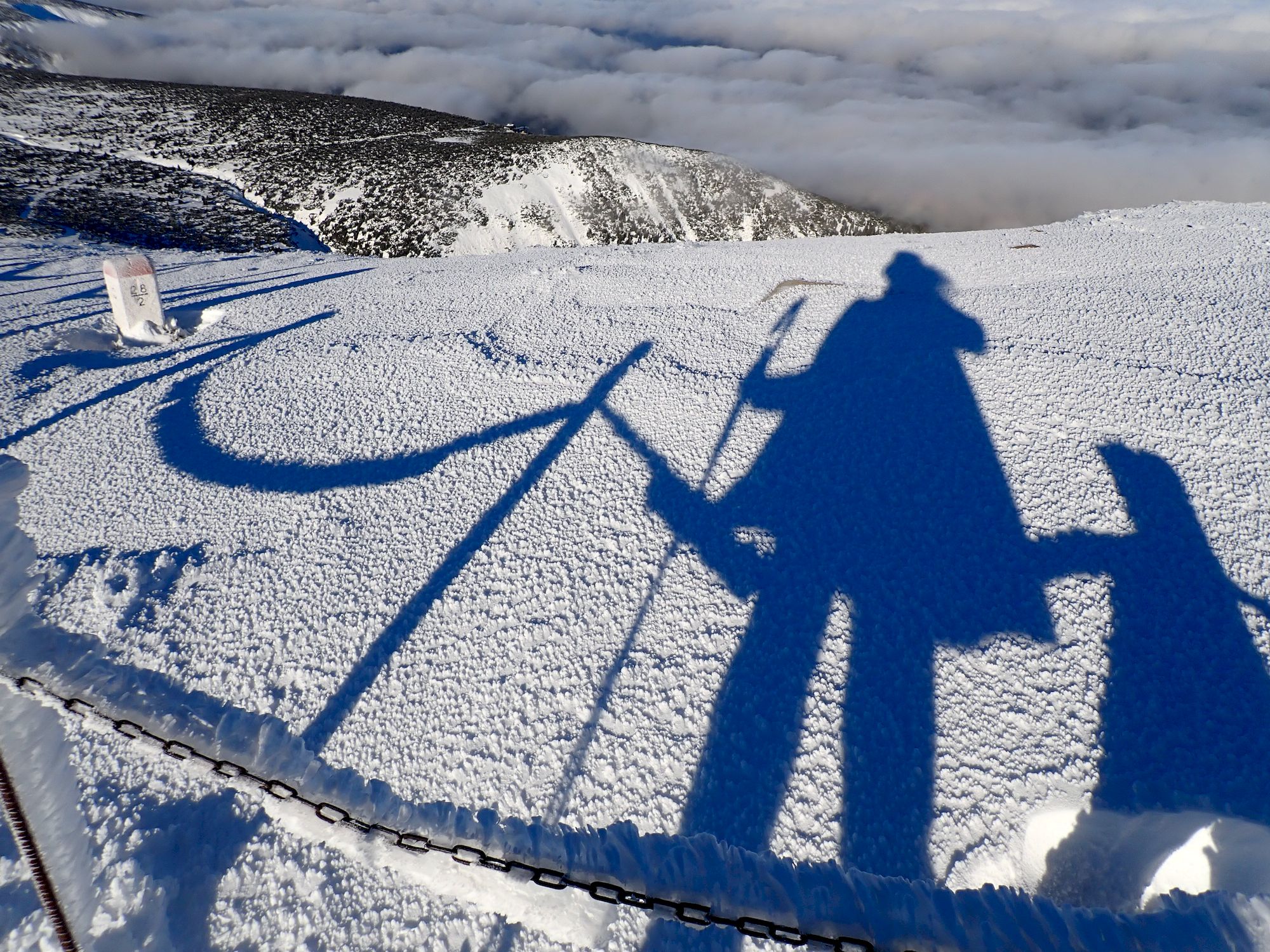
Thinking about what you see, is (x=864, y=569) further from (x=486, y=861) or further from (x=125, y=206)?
(x=125, y=206)

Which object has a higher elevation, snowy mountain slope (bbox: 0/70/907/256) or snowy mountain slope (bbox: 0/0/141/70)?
snowy mountain slope (bbox: 0/0/141/70)

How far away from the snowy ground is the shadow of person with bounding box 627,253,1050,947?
18mm

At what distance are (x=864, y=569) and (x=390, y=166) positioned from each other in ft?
151

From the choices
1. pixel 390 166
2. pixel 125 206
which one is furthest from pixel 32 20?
pixel 125 206

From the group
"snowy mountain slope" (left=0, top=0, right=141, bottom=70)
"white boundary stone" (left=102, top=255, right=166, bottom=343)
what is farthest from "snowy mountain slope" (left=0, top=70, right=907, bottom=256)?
"snowy mountain slope" (left=0, top=0, right=141, bottom=70)

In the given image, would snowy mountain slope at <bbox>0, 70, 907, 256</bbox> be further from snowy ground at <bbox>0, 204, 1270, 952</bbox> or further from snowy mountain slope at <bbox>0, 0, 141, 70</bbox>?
snowy mountain slope at <bbox>0, 0, 141, 70</bbox>

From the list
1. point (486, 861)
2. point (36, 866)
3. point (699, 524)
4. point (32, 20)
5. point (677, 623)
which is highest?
point (32, 20)

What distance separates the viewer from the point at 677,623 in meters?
2.63

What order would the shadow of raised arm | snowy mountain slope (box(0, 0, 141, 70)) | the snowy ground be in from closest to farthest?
the snowy ground
the shadow of raised arm
snowy mountain slope (box(0, 0, 141, 70))

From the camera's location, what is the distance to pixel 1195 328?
182 inches

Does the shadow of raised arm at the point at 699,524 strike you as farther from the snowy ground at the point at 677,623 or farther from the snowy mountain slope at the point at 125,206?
the snowy mountain slope at the point at 125,206

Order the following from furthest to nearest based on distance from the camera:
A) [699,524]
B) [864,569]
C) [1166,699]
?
[699,524] → [864,569] → [1166,699]

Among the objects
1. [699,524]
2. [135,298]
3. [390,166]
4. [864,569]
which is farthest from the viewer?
[390,166]

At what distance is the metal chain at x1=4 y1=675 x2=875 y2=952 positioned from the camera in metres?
1.61
